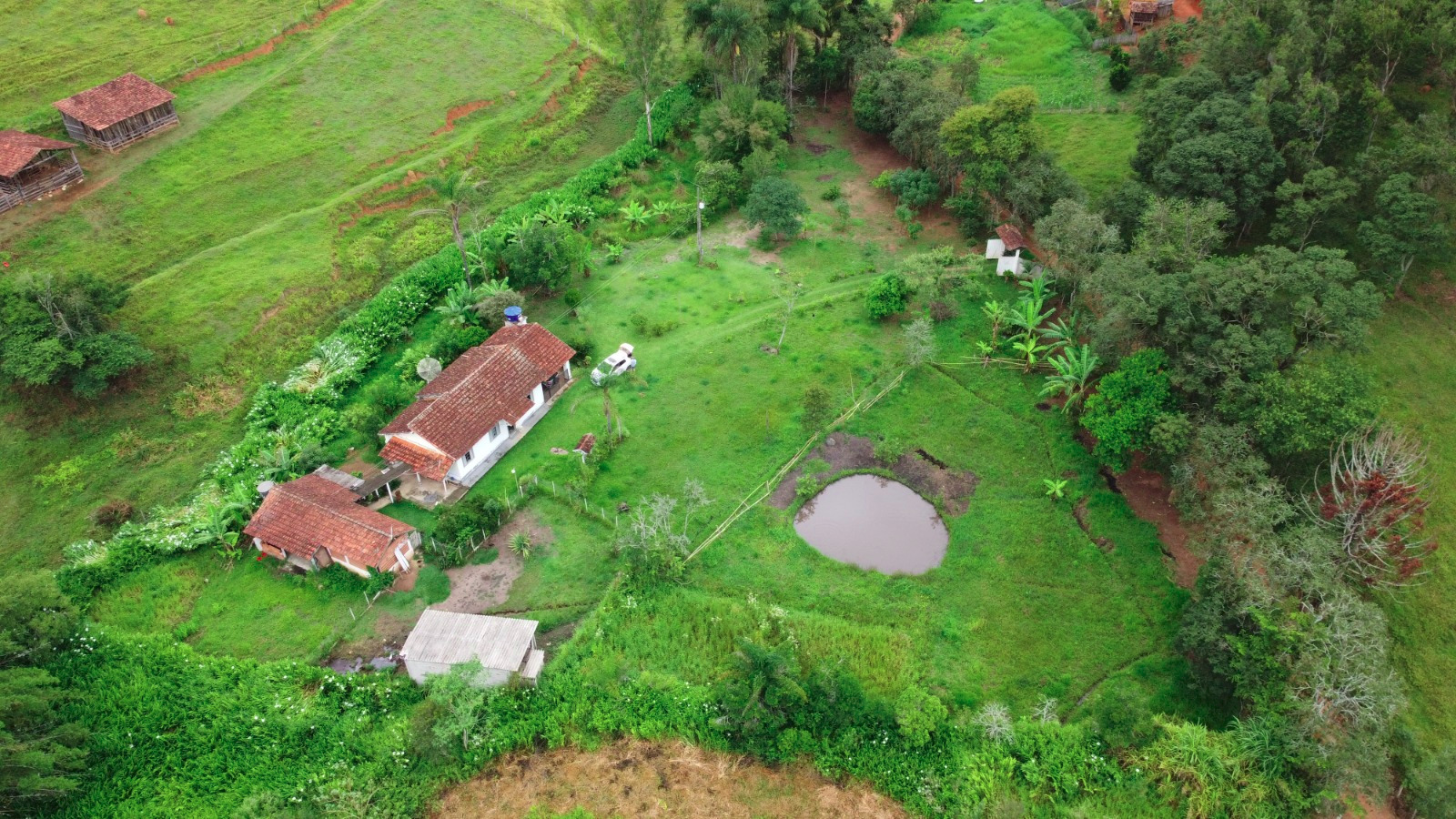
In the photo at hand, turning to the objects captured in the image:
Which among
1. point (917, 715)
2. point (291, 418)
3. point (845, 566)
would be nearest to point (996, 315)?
point (845, 566)

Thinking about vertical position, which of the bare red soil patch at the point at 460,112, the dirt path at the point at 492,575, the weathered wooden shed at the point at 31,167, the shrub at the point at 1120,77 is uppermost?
the weathered wooden shed at the point at 31,167

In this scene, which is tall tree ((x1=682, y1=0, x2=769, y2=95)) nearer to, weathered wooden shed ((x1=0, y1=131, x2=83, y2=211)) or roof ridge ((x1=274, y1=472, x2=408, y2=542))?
weathered wooden shed ((x1=0, y1=131, x2=83, y2=211))

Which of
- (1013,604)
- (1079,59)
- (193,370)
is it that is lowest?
(1013,604)

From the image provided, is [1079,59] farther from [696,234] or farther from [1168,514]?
[1168,514]

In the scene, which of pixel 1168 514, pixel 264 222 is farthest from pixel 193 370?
pixel 1168 514

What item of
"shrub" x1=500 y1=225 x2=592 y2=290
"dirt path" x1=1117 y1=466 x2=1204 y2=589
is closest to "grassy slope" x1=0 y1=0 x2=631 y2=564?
"shrub" x1=500 y1=225 x2=592 y2=290

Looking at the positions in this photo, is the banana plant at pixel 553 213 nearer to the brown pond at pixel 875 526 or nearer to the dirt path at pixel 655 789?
the brown pond at pixel 875 526

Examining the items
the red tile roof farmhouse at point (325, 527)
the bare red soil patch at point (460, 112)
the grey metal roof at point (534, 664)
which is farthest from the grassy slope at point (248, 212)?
the grey metal roof at point (534, 664)
